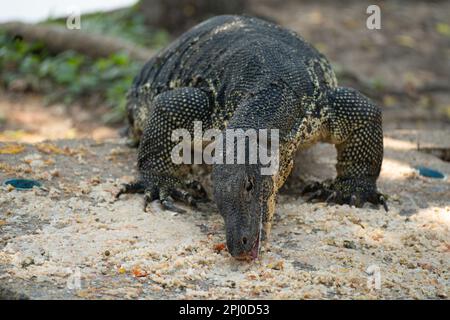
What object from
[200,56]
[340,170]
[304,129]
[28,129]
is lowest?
[28,129]

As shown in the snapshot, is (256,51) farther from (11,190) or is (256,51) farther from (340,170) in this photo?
(11,190)

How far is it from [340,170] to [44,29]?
25.8 feet

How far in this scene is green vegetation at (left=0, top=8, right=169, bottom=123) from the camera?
1141 cm

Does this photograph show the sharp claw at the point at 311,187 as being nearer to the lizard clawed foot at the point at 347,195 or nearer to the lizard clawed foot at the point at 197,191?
the lizard clawed foot at the point at 347,195

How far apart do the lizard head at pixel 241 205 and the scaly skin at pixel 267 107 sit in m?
0.61

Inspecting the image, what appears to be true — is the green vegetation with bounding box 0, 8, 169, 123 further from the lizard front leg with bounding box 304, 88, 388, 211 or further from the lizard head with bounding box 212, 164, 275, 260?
the lizard head with bounding box 212, 164, 275, 260

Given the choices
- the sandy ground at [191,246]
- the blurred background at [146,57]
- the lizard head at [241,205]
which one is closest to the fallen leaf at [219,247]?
the sandy ground at [191,246]

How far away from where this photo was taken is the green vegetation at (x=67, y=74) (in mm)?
11406

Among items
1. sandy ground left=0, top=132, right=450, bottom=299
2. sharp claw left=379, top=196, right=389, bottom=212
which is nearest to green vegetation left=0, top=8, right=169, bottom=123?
sandy ground left=0, top=132, right=450, bottom=299

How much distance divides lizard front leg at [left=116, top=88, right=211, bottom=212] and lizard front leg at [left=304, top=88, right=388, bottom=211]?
114cm
